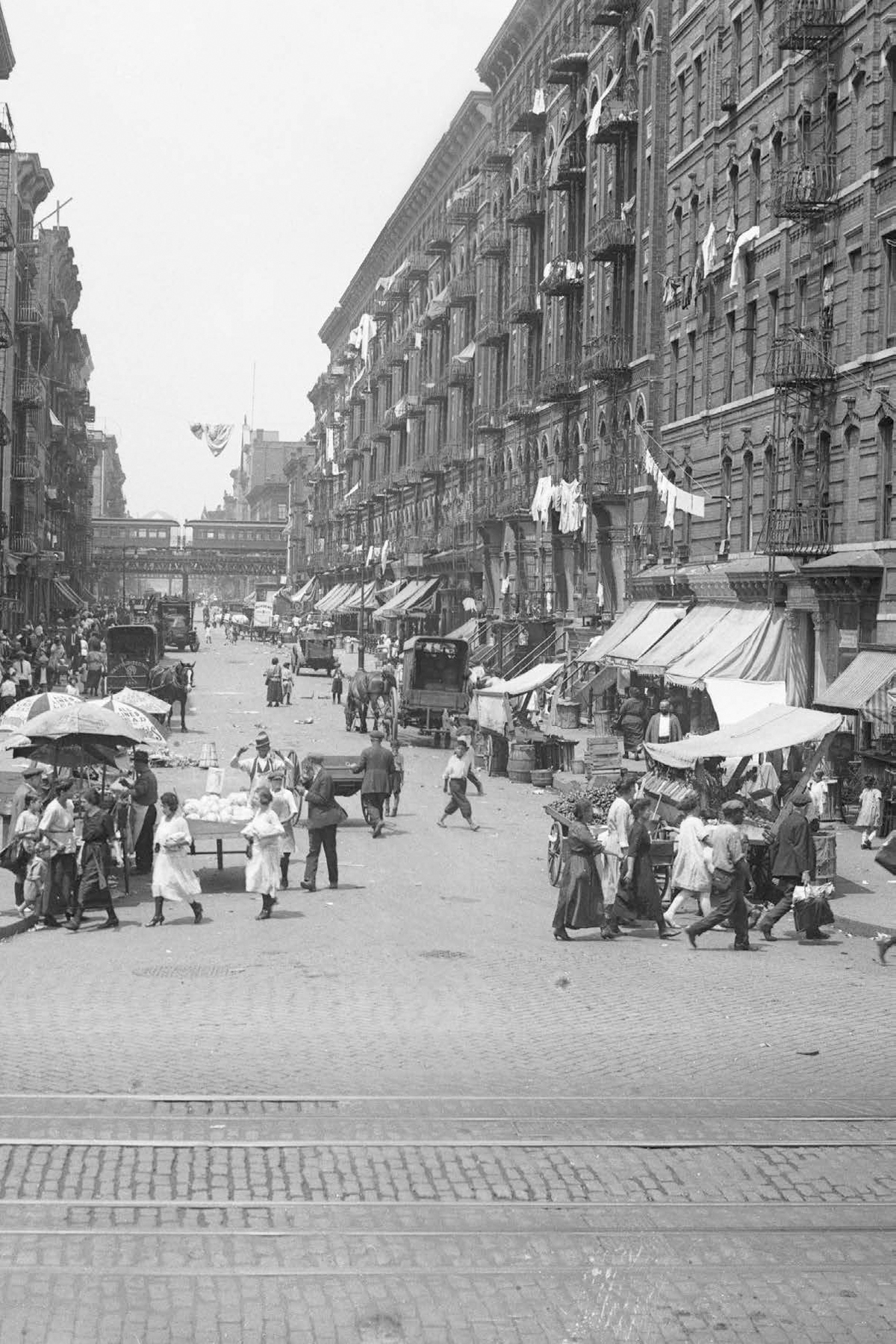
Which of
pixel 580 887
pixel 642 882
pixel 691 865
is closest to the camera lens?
pixel 580 887

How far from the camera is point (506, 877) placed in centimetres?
2228

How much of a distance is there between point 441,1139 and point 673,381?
119ft

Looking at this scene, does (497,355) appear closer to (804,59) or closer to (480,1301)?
(804,59)

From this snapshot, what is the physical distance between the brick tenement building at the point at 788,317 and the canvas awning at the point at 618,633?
88 centimetres

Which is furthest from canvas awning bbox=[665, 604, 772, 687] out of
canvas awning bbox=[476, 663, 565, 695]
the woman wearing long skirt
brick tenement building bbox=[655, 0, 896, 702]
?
the woman wearing long skirt

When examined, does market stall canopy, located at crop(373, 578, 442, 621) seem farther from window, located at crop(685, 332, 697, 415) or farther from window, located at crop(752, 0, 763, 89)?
window, located at crop(752, 0, 763, 89)

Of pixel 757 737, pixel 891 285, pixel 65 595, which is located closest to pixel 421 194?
pixel 65 595

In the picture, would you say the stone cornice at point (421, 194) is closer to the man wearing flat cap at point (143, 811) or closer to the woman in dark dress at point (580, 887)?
the man wearing flat cap at point (143, 811)

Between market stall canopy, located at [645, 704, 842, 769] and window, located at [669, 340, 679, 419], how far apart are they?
2193cm

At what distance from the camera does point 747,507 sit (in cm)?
3806

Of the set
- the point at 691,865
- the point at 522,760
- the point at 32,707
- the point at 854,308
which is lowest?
the point at 522,760

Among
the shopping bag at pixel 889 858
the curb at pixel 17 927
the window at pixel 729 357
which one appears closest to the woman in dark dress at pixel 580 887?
the shopping bag at pixel 889 858

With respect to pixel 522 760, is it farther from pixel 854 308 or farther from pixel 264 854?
pixel 264 854

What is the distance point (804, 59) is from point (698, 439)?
1039 centimetres
